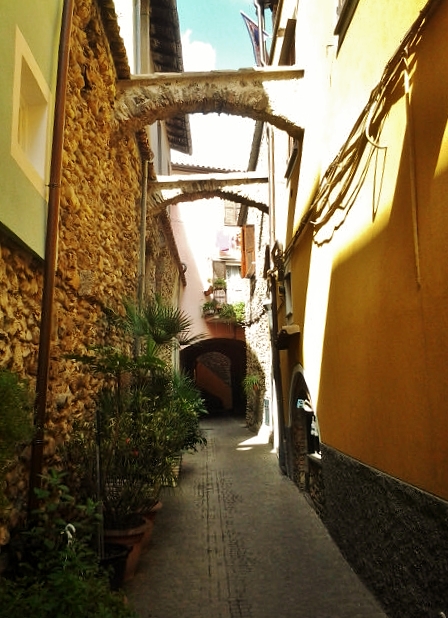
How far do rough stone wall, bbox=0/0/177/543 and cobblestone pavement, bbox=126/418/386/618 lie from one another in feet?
4.59

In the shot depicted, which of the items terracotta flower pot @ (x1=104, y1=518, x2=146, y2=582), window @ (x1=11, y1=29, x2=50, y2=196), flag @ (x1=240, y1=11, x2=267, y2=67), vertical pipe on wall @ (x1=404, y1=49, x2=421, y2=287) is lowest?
terracotta flower pot @ (x1=104, y1=518, x2=146, y2=582)

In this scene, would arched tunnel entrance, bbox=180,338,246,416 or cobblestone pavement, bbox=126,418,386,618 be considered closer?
cobblestone pavement, bbox=126,418,386,618

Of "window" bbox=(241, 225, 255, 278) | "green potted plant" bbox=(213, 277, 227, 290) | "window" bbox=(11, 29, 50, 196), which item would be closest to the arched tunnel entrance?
"green potted plant" bbox=(213, 277, 227, 290)

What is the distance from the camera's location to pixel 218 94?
19.9 feet

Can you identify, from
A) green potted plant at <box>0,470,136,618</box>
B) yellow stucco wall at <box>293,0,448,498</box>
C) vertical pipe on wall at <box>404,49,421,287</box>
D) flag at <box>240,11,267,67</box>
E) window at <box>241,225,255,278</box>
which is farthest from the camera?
window at <box>241,225,255,278</box>

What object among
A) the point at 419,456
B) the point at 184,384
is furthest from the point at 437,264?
the point at 184,384

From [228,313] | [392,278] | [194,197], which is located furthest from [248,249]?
[392,278]

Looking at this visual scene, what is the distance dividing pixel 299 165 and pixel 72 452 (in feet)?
15.5

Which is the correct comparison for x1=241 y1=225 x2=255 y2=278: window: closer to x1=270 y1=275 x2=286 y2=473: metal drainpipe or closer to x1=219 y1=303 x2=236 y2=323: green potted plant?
x1=219 y1=303 x2=236 y2=323: green potted plant

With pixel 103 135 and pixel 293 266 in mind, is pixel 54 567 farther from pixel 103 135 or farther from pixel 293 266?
pixel 293 266

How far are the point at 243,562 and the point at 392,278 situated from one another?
2.82 meters

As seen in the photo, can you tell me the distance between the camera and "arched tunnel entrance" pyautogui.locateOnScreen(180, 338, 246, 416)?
21.1 metres

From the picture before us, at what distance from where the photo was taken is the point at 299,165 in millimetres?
6637

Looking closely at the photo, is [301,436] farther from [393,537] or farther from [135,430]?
[393,537]
